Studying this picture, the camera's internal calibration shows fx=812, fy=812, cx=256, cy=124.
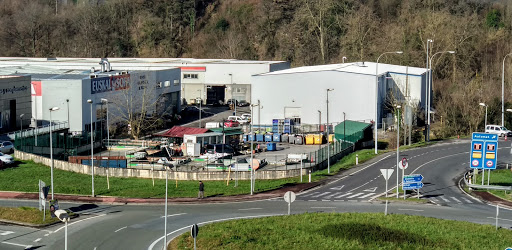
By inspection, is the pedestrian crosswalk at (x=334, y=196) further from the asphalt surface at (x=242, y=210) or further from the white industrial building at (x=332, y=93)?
the white industrial building at (x=332, y=93)

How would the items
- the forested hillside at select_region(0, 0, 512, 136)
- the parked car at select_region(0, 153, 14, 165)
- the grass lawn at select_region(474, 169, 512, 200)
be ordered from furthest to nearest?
1. the forested hillside at select_region(0, 0, 512, 136)
2. the parked car at select_region(0, 153, 14, 165)
3. the grass lawn at select_region(474, 169, 512, 200)

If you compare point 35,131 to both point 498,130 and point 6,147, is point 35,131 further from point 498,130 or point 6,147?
point 498,130

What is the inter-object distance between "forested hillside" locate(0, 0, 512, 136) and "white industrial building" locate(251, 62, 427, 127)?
18.7ft

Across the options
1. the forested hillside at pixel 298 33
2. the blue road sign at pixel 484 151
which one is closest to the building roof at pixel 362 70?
the forested hillside at pixel 298 33

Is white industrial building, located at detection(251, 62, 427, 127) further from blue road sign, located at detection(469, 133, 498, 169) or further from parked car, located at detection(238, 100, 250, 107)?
blue road sign, located at detection(469, 133, 498, 169)

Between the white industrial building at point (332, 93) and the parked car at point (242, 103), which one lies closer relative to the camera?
the white industrial building at point (332, 93)

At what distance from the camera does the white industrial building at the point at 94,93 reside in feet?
272

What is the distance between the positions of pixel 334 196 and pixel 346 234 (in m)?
13.5

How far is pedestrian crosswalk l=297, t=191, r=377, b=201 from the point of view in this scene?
53.6 meters

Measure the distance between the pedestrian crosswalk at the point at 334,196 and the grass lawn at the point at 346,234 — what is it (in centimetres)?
819

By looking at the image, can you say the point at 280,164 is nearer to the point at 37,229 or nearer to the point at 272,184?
the point at 272,184

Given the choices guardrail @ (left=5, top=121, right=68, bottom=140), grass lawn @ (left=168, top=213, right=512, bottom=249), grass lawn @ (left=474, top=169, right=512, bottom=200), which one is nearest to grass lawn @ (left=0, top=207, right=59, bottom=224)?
grass lawn @ (left=168, top=213, right=512, bottom=249)

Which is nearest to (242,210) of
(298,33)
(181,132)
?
(181,132)

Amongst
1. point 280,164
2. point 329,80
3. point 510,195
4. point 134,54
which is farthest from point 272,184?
point 134,54
